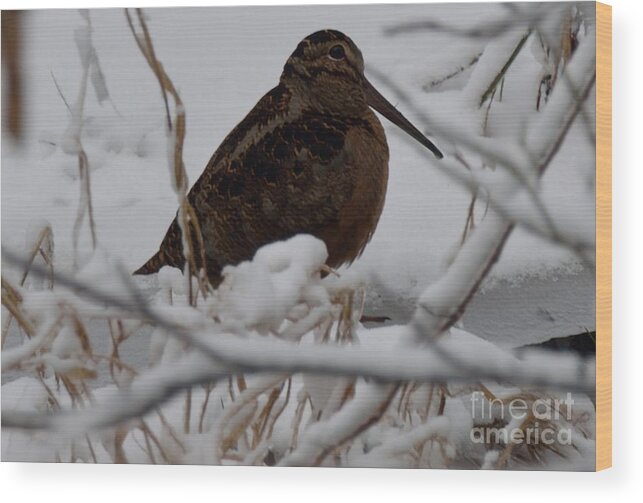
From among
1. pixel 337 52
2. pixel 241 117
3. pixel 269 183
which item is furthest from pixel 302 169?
pixel 337 52

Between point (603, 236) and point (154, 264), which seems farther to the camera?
point (154, 264)

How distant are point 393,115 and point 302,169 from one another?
0.93 ft

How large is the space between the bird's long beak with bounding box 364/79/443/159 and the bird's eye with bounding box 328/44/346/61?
0.31 feet

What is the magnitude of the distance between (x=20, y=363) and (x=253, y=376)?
0.66 meters

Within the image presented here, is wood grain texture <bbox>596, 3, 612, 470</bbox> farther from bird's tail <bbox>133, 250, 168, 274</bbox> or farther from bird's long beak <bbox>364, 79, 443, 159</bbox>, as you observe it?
bird's tail <bbox>133, 250, 168, 274</bbox>

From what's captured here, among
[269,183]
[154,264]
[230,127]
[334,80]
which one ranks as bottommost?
[154,264]

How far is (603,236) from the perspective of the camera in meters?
4.15

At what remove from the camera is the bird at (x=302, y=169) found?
421 centimetres

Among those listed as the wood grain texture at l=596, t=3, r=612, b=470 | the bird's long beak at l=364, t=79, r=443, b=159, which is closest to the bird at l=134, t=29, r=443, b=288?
the bird's long beak at l=364, t=79, r=443, b=159

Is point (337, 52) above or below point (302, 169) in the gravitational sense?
above

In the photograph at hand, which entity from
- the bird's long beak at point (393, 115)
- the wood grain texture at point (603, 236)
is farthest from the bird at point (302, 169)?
the wood grain texture at point (603, 236)

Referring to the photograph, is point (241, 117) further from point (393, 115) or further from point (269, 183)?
point (393, 115)

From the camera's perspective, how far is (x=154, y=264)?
429cm

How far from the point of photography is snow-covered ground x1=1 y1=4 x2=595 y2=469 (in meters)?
4.14
